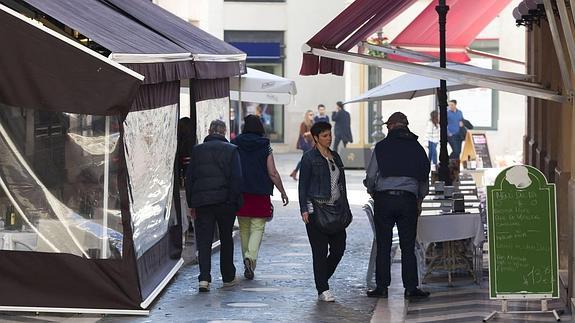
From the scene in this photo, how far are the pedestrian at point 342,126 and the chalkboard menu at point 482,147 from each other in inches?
206

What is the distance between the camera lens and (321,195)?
12.5 metres

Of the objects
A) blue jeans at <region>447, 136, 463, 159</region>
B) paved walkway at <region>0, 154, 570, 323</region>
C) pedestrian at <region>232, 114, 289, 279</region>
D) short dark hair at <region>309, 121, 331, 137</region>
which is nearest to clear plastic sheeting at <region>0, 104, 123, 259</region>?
paved walkway at <region>0, 154, 570, 323</region>

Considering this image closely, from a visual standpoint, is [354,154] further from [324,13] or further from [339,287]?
[339,287]

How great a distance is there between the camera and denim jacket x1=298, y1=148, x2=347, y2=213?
492 inches

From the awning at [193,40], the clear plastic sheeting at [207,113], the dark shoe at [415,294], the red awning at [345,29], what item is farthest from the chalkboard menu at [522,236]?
the clear plastic sheeting at [207,113]

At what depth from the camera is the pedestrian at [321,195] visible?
41.0 feet

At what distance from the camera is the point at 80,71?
1132cm

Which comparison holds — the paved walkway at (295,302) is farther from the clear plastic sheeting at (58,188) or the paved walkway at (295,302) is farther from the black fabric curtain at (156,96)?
the black fabric curtain at (156,96)

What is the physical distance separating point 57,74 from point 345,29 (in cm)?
541

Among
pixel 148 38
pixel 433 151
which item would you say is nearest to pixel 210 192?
pixel 148 38

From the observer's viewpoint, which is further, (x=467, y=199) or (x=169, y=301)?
(x=467, y=199)

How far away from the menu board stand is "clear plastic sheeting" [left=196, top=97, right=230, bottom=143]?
6370mm

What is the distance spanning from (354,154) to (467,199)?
19302 millimetres

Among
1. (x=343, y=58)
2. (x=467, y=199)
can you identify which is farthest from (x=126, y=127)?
(x=467, y=199)
